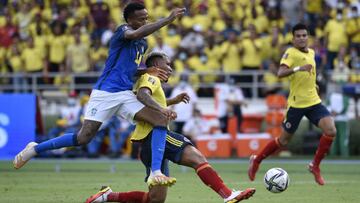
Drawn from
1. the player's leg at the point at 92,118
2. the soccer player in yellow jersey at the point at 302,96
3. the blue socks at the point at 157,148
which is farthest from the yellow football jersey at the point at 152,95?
the soccer player in yellow jersey at the point at 302,96

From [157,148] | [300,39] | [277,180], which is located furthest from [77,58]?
[157,148]

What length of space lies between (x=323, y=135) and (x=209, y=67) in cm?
1174

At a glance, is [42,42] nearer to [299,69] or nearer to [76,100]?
[76,100]

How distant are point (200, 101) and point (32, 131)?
6.94 metres

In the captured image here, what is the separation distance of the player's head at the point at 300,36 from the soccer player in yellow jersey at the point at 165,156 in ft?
16.4

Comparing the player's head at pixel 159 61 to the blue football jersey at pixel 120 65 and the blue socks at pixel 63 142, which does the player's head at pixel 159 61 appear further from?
the blue socks at pixel 63 142

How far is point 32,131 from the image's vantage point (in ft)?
73.9

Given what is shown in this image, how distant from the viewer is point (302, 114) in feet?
55.4

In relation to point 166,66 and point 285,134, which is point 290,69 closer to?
point 285,134

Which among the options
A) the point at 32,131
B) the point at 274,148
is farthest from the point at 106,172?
the point at 274,148

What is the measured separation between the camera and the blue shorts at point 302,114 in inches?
658

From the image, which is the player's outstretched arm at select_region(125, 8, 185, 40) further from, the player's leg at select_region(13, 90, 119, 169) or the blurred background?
the blurred background

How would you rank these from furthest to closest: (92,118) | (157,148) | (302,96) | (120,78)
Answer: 1. (302,96)
2. (92,118)
3. (120,78)
4. (157,148)

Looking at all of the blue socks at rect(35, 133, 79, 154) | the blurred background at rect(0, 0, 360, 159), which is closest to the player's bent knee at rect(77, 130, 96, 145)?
the blue socks at rect(35, 133, 79, 154)
